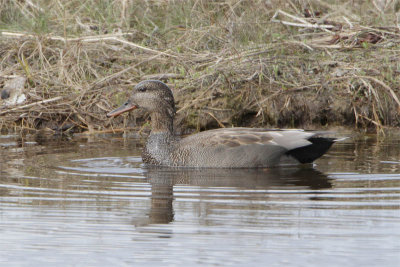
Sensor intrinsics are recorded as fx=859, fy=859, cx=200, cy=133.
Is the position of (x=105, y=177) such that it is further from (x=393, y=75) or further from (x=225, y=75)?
(x=393, y=75)

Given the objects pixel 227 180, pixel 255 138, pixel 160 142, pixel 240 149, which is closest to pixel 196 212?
pixel 227 180

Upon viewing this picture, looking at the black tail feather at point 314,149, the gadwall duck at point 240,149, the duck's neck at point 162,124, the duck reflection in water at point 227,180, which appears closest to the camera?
the duck reflection in water at point 227,180

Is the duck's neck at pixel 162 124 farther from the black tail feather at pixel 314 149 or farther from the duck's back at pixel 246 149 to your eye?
the black tail feather at pixel 314 149

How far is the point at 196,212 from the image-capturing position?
18.0 feet

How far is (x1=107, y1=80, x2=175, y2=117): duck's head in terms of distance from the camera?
8266 millimetres

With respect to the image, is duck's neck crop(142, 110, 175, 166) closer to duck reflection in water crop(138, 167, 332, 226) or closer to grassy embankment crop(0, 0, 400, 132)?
duck reflection in water crop(138, 167, 332, 226)

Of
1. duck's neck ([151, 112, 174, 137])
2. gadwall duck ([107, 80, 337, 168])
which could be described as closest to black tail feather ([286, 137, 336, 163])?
gadwall duck ([107, 80, 337, 168])

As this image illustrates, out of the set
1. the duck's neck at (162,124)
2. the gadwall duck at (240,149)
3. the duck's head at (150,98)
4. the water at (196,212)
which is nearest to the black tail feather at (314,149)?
the gadwall duck at (240,149)

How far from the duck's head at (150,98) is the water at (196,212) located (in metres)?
0.49

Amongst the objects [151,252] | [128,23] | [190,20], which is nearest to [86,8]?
[128,23]

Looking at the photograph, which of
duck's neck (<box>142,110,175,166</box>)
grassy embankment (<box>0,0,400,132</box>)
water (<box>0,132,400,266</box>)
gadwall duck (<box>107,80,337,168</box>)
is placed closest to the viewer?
water (<box>0,132,400,266</box>)

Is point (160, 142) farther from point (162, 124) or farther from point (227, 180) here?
point (227, 180)

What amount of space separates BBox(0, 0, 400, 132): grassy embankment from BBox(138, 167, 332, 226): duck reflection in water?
2.41 metres

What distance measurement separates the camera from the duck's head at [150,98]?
325 inches
